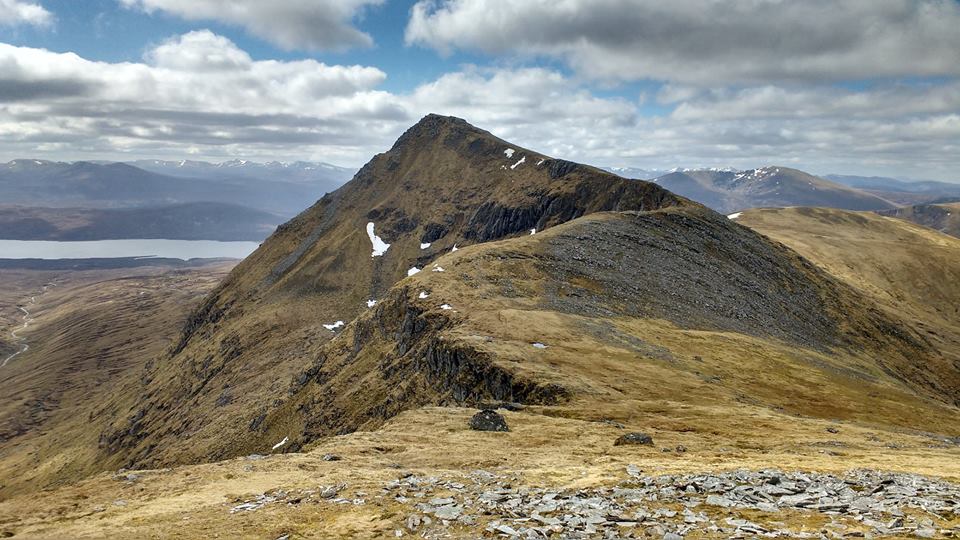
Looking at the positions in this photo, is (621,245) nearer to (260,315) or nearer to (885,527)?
(885,527)

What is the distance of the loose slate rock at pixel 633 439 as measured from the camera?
3744 centimetres

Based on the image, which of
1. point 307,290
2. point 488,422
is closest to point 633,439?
point 488,422

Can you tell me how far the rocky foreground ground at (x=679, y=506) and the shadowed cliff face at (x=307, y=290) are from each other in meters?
79.4

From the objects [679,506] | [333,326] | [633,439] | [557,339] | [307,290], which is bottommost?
[333,326]

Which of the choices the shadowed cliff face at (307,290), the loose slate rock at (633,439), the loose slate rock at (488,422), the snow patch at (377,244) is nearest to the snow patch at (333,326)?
the shadowed cliff face at (307,290)

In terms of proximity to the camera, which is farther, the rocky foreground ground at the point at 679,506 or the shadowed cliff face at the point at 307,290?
the shadowed cliff face at the point at 307,290

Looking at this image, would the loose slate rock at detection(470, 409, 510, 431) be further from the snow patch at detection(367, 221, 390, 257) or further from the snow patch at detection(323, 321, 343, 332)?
the snow patch at detection(367, 221, 390, 257)

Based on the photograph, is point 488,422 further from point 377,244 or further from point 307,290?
point 377,244

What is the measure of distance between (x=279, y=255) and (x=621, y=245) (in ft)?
455

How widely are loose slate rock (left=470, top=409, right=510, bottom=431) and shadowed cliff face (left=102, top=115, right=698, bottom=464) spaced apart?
212 feet

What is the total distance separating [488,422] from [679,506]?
2154 cm

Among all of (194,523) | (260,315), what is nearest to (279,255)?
(260,315)

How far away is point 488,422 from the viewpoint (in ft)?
138

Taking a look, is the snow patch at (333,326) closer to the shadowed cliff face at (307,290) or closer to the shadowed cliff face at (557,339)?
the shadowed cliff face at (557,339)
